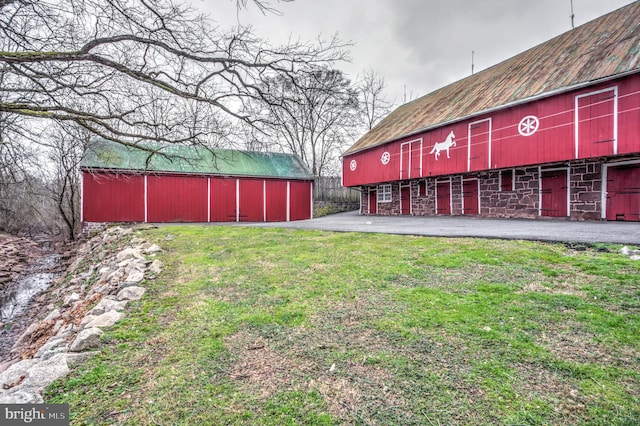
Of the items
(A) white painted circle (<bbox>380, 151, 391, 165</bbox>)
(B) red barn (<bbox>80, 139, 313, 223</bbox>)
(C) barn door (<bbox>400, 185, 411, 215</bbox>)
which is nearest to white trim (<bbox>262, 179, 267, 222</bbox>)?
(B) red barn (<bbox>80, 139, 313, 223</bbox>)

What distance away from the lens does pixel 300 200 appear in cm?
1725

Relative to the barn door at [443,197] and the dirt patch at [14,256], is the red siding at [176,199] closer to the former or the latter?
the dirt patch at [14,256]

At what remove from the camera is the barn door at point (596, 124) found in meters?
8.17

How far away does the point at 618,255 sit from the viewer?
3818mm

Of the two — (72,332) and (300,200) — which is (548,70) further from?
(72,332)

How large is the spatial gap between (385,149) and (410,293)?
45.4 feet

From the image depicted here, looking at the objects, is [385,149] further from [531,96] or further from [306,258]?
[306,258]

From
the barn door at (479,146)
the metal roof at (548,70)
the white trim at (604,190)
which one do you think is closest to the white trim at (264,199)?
the metal roof at (548,70)

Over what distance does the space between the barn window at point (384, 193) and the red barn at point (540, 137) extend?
1482 mm

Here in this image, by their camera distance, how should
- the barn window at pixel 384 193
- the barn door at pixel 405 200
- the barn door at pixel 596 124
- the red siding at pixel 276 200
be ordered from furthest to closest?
the barn window at pixel 384 193, the red siding at pixel 276 200, the barn door at pixel 405 200, the barn door at pixel 596 124

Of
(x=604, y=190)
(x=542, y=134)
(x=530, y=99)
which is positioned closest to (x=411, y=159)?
(x=530, y=99)

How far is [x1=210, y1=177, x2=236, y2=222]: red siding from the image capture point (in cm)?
1516

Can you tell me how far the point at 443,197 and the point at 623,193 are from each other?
239 inches

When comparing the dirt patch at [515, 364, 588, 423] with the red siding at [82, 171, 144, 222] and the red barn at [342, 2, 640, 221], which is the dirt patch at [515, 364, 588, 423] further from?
the red siding at [82, 171, 144, 222]
